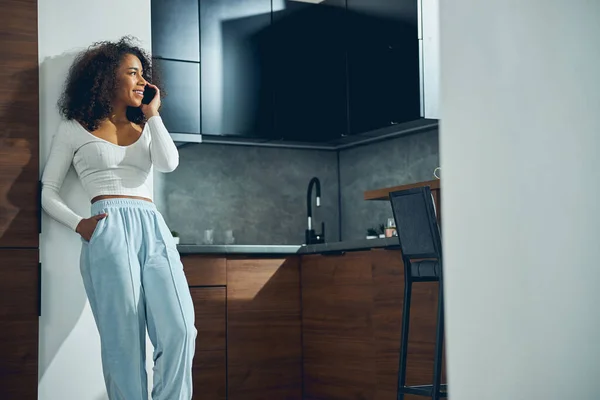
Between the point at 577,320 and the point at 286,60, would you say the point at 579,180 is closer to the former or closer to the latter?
the point at 577,320

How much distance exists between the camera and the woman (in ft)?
9.11

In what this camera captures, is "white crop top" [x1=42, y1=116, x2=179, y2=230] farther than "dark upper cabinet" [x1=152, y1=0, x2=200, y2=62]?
No

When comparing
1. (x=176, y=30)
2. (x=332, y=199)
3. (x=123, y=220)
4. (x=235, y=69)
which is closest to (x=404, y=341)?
(x=123, y=220)

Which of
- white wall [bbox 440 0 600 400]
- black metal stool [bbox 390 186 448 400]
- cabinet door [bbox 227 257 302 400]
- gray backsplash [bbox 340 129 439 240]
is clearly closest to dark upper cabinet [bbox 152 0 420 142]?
gray backsplash [bbox 340 129 439 240]

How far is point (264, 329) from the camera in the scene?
442 cm

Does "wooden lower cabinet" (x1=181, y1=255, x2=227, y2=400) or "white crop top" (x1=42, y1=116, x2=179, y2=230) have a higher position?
"white crop top" (x1=42, y1=116, x2=179, y2=230)

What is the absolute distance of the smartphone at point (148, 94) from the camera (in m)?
3.16

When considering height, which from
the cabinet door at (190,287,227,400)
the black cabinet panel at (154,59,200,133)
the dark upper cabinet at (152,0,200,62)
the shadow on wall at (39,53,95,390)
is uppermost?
the dark upper cabinet at (152,0,200,62)

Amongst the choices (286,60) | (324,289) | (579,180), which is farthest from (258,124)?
(579,180)

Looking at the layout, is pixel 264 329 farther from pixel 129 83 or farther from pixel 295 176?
pixel 129 83

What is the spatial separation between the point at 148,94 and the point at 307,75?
2.14 m

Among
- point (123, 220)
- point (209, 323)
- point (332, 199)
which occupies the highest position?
point (332, 199)

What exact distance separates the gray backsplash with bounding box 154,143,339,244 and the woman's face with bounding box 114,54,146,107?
1.98 m

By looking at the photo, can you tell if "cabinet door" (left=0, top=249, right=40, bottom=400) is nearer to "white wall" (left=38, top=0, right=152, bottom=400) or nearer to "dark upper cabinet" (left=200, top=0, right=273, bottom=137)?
"white wall" (left=38, top=0, right=152, bottom=400)
